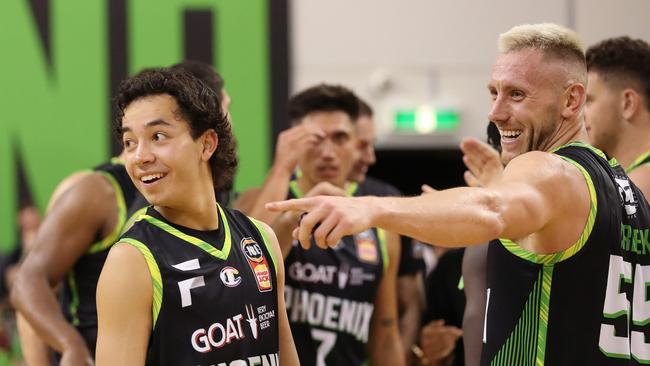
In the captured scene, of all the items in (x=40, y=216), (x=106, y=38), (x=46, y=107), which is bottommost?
(x=40, y=216)

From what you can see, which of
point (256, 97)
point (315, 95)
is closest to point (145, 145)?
point (315, 95)

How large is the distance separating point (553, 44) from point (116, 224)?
1.99 metres

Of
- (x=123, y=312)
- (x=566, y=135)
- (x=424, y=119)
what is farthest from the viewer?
(x=424, y=119)

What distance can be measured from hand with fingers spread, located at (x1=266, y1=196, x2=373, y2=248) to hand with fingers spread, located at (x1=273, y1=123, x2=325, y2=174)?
7.67ft

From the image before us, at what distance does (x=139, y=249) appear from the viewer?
283 cm

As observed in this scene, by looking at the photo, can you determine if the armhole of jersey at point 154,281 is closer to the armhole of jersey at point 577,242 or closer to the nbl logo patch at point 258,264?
the nbl logo patch at point 258,264

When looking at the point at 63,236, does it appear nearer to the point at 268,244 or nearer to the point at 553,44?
the point at 268,244

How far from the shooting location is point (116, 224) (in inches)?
162

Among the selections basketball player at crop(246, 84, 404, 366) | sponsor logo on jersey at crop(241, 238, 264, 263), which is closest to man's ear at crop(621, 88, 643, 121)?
basketball player at crop(246, 84, 404, 366)

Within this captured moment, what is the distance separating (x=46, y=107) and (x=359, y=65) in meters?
2.88

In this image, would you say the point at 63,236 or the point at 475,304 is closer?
the point at 475,304

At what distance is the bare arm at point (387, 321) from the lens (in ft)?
16.2

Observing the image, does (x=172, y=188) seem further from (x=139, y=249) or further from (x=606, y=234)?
(x=606, y=234)

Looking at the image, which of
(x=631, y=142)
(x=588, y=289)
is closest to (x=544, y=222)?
(x=588, y=289)
